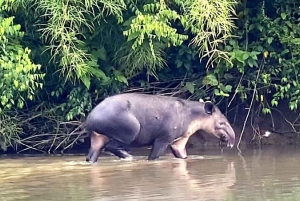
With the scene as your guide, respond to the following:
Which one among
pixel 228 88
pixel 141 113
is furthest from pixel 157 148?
pixel 228 88

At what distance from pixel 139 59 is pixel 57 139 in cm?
197

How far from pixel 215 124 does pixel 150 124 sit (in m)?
1.27

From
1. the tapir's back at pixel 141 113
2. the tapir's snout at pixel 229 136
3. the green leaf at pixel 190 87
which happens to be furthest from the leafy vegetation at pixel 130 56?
the tapir's back at pixel 141 113

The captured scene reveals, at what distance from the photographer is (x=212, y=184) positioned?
8852 mm

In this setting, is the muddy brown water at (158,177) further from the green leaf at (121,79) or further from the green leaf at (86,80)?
the green leaf at (121,79)

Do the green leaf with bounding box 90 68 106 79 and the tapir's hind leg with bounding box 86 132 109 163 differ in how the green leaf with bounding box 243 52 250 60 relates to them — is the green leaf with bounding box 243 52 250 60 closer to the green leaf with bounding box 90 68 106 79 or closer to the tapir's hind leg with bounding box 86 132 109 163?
the green leaf with bounding box 90 68 106 79

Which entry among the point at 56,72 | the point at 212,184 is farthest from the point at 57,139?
the point at 212,184

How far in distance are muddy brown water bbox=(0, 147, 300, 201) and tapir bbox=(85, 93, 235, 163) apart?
0.24 metres

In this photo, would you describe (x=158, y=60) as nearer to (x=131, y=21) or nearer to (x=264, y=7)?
(x=131, y=21)

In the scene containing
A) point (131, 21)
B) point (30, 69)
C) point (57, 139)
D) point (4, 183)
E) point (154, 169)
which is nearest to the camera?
point (4, 183)

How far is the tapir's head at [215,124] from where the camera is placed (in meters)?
12.8

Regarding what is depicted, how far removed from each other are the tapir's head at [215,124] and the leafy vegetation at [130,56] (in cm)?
48

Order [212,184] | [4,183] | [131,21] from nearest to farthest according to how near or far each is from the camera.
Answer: [212,184], [4,183], [131,21]

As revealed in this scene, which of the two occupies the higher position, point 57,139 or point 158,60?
point 158,60
